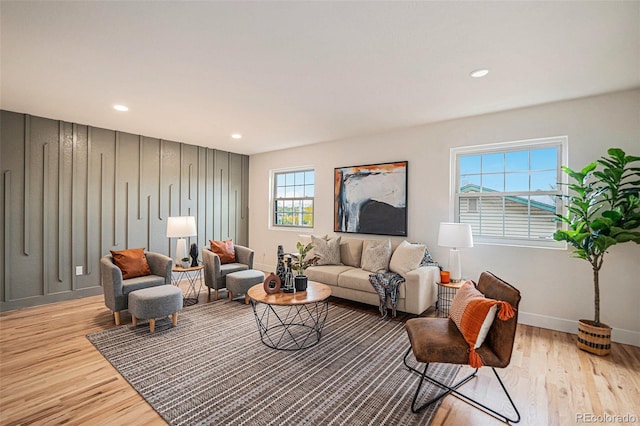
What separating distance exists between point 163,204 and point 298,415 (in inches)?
175

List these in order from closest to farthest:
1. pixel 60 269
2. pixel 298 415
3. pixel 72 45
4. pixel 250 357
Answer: pixel 298 415 → pixel 72 45 → pixel 250 357 → pixel 60 269

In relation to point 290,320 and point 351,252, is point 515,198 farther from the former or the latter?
point 290,320

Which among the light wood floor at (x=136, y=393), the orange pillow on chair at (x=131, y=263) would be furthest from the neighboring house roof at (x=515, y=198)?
the orange pillow on chair at (x=131, y=263)

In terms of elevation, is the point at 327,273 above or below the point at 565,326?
above

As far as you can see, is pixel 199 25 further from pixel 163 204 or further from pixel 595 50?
pixel 163 204

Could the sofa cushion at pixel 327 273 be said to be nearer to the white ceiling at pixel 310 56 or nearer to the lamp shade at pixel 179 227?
the lamp shade at pixel 179 227

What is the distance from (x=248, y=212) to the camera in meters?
6.66

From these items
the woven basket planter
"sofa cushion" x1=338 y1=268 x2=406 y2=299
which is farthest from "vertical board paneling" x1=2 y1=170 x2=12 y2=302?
the woven basket planter

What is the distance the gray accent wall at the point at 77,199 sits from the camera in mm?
3803

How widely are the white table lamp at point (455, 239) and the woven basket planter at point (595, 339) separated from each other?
46.0 inches

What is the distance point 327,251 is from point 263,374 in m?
2.40

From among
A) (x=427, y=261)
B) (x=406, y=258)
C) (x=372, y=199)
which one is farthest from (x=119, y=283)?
(x=427, y=261)

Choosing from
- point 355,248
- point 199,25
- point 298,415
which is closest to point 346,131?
point 355,248

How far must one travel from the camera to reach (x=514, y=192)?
3635 millimetres
